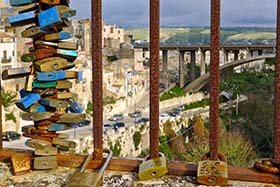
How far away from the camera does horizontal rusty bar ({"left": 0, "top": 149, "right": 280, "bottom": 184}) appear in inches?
38.9

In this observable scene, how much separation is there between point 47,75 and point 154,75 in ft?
0.86

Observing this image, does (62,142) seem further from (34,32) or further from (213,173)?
(213,173)

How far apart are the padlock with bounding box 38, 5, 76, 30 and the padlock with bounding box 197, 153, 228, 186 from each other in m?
0.48

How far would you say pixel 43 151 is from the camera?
1.11m

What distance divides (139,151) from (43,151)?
10397 millimetres

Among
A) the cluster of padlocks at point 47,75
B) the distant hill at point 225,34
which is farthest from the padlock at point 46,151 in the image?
the distant hill at point 225,34

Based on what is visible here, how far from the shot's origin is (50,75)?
1.08 m

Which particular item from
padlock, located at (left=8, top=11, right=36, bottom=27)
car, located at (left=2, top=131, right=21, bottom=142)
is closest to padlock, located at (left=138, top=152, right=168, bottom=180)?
padlock, located at (left=8, top=11, right=36, bottom=27)

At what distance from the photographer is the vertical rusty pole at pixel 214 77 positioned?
101 centimetres

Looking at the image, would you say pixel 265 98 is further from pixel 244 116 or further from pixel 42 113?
pixel 42 113

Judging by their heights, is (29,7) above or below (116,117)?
above

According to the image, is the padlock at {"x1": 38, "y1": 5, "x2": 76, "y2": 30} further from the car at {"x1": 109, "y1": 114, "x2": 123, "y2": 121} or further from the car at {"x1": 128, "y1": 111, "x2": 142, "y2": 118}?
the car at {"x1": 128, "y1": 111, "x2": 142, "y2": 118}

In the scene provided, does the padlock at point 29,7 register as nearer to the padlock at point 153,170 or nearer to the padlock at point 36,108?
the padlock at point 36,108

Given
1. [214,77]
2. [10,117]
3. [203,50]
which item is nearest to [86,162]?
[214,77]
